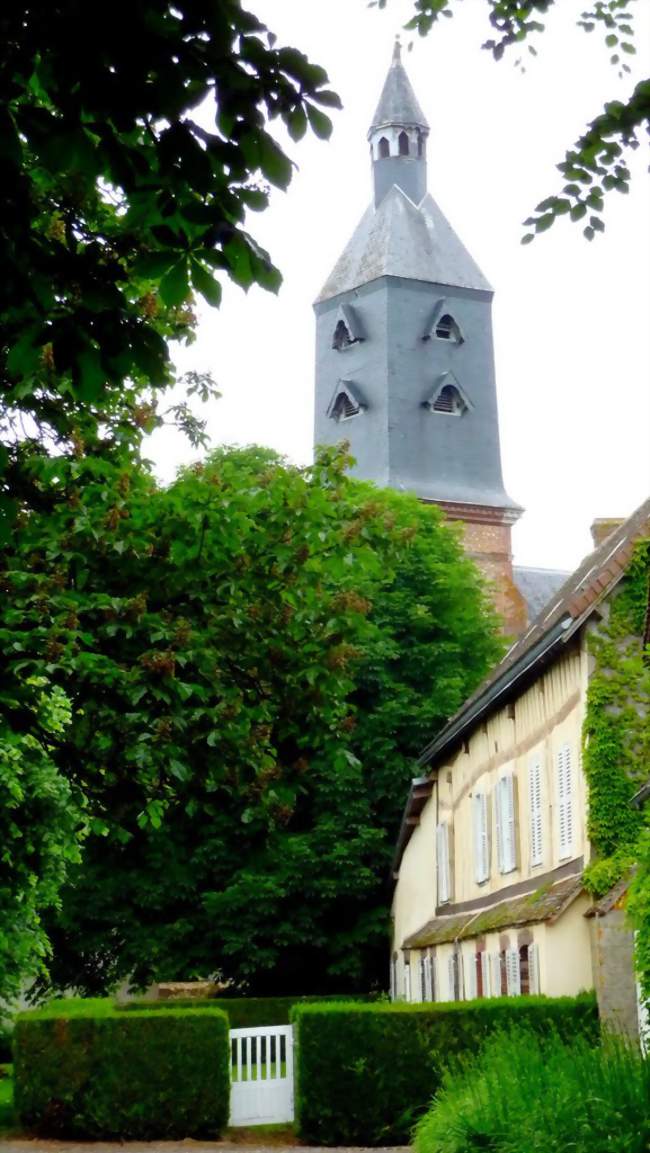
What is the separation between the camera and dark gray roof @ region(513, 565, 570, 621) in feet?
209

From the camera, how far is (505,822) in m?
24.8

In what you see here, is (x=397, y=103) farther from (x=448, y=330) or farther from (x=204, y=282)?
(x=204, y=282)

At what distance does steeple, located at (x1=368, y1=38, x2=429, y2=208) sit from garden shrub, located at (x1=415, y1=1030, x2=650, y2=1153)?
50.7m

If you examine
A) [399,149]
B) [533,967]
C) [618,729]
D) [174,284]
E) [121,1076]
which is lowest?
[121,1076]

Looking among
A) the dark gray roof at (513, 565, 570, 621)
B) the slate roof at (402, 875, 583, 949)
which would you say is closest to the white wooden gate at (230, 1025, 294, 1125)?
the slate roof at (402, 875, 583, 949)

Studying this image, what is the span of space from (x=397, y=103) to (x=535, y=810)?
42.9 m

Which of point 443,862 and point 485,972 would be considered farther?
point 443,862

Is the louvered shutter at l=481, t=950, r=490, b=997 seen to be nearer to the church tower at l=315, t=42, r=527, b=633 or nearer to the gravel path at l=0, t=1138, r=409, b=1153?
the gravel path at l=0, t=1138, r=409, b=1153

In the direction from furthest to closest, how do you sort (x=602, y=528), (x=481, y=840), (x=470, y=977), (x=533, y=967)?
(x=602, y=528) < (x=481, y=840) < (x=470, y=977) < (x=533, y=967)

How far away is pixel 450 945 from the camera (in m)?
27.3

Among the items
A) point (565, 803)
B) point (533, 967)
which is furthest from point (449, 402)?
point (533, 967)

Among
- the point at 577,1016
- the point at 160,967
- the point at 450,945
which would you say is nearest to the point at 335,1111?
the point at 577,1016

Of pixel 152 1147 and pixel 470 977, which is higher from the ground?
pixel 470 977

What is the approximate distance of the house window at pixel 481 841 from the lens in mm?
26312
